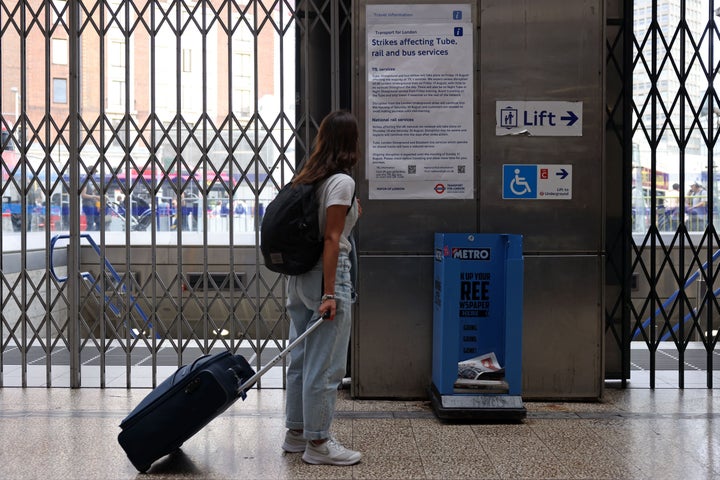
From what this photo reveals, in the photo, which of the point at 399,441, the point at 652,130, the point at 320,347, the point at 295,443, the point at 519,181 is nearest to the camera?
the point at 320,347

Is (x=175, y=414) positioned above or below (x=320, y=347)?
below

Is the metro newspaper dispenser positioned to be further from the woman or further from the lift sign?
the woman

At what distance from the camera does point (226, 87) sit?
18.7ft

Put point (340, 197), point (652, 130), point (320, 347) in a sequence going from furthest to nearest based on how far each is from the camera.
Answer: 1. point (652, 130)
2. point (320, 347)
3. point (340, 197)

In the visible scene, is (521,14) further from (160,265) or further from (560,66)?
(160,265)

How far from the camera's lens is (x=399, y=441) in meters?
4.43

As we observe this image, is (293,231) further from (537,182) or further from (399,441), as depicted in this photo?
(537,182)

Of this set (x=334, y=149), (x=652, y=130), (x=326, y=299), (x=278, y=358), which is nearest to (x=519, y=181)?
(x=652, y=130)

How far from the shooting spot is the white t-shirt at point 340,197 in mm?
3768

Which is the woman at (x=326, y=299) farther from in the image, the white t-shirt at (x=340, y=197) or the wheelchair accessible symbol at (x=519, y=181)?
the wheelchair accessible symbol at (x=519, y=181)

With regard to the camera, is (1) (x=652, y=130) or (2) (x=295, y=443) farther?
(1) (x=652, y=130)

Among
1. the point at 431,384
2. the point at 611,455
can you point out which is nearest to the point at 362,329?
the point at 431,384

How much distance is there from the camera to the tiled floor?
3.91 m

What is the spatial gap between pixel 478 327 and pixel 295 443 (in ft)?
4.83
